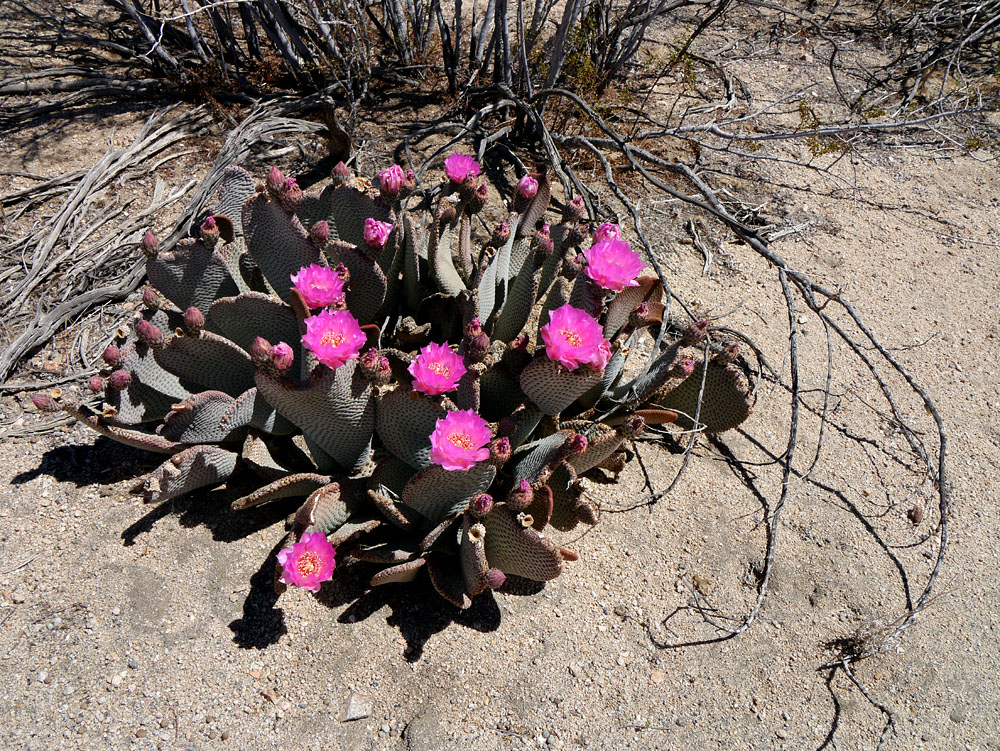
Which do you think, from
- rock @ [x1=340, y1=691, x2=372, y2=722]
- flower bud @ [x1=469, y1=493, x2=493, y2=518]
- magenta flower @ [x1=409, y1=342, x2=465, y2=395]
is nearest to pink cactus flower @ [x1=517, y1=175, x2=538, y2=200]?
magenta flower @ [x1=409, y1=342, x2=465, y2=395]

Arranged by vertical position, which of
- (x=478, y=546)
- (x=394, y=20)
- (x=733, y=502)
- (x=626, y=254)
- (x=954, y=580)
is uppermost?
(x=394, y=20)

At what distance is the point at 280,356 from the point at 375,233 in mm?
518

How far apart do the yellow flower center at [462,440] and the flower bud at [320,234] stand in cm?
77

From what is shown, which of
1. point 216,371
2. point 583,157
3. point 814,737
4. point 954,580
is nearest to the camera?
point 814,737

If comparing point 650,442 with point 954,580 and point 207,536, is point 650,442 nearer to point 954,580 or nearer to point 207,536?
point 954,580

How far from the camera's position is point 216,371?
2035 mm

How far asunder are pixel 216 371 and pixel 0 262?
4.41 feet

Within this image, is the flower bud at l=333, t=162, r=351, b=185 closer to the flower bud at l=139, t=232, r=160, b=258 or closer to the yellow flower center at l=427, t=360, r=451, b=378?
the flower bud at l=139, t=232, r=160, b=258

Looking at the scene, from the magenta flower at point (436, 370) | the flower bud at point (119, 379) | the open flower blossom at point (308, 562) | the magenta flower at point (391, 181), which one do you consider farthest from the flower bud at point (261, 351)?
the magenta flower at point (391, 181)

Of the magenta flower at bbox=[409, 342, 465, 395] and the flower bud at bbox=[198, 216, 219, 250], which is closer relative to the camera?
the magenta flower at bbox=[409, 342, 465, 395]

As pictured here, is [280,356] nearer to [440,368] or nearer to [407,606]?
[440,368]

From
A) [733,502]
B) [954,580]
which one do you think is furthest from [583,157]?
[954,580]

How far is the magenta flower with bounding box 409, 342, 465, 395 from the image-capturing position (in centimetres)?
166

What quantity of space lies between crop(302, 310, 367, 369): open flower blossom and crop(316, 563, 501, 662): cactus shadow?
2.35 feet
